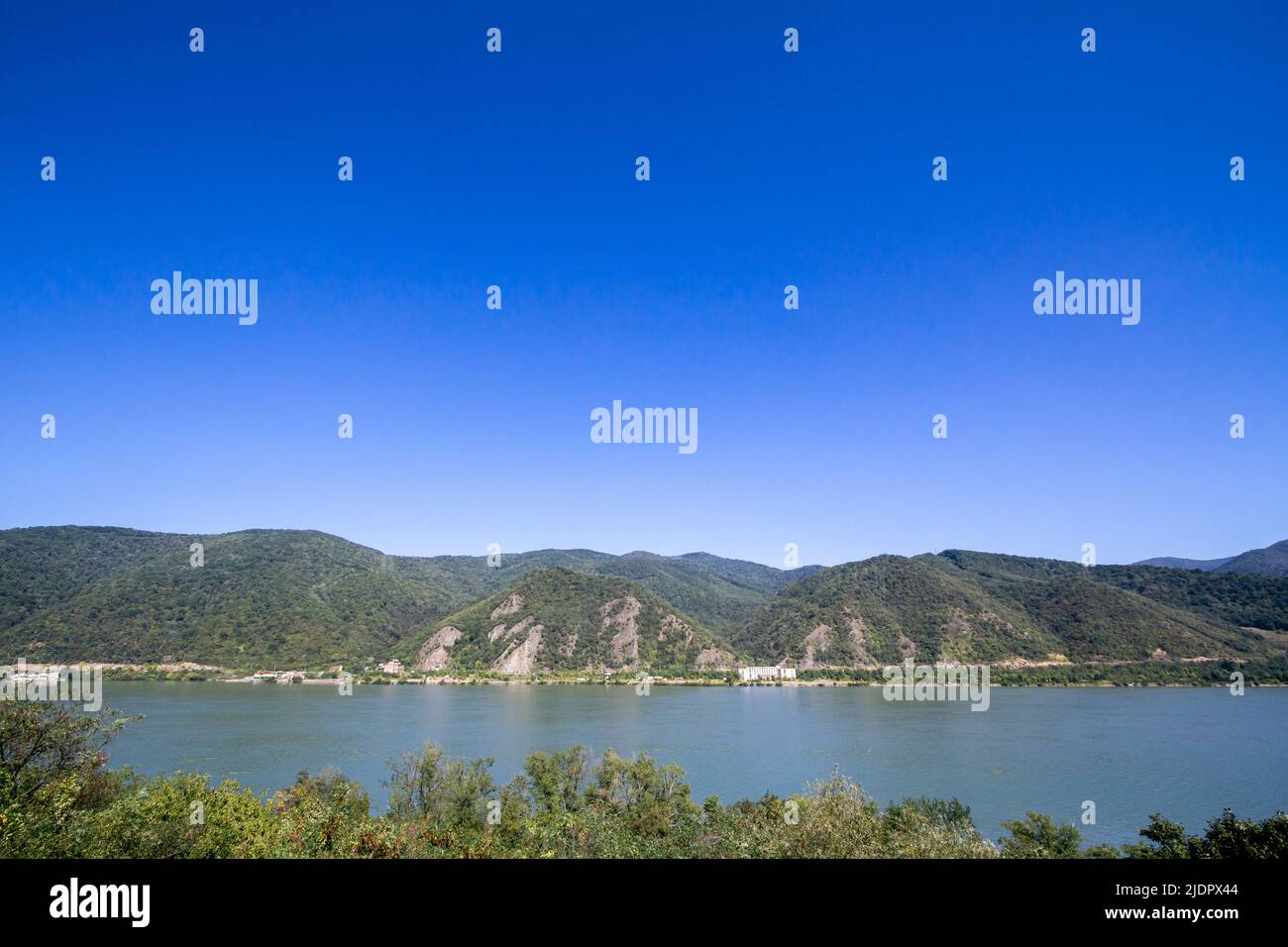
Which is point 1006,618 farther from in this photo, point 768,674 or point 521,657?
point 521,657

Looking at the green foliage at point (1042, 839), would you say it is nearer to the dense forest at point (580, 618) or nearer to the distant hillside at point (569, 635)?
the dense forest at point (580, 618)

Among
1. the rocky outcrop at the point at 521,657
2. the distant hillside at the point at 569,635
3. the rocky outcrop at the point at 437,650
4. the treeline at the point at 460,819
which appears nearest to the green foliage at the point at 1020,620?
the distant hillside at the point at 569,635

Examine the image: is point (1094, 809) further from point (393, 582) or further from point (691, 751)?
point (393, 582)

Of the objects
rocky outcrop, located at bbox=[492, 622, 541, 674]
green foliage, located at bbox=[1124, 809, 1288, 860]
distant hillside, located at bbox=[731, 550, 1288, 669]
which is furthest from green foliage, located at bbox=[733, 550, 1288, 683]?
green foliage, located at bbox=[1124, 809, 1288, 860]

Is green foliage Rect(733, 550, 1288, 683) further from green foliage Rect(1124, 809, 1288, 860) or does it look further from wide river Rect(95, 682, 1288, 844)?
green foliage Rect(1124, 809, 1288, 860)

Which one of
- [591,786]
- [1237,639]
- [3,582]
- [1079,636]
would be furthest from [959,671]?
[3,582]
